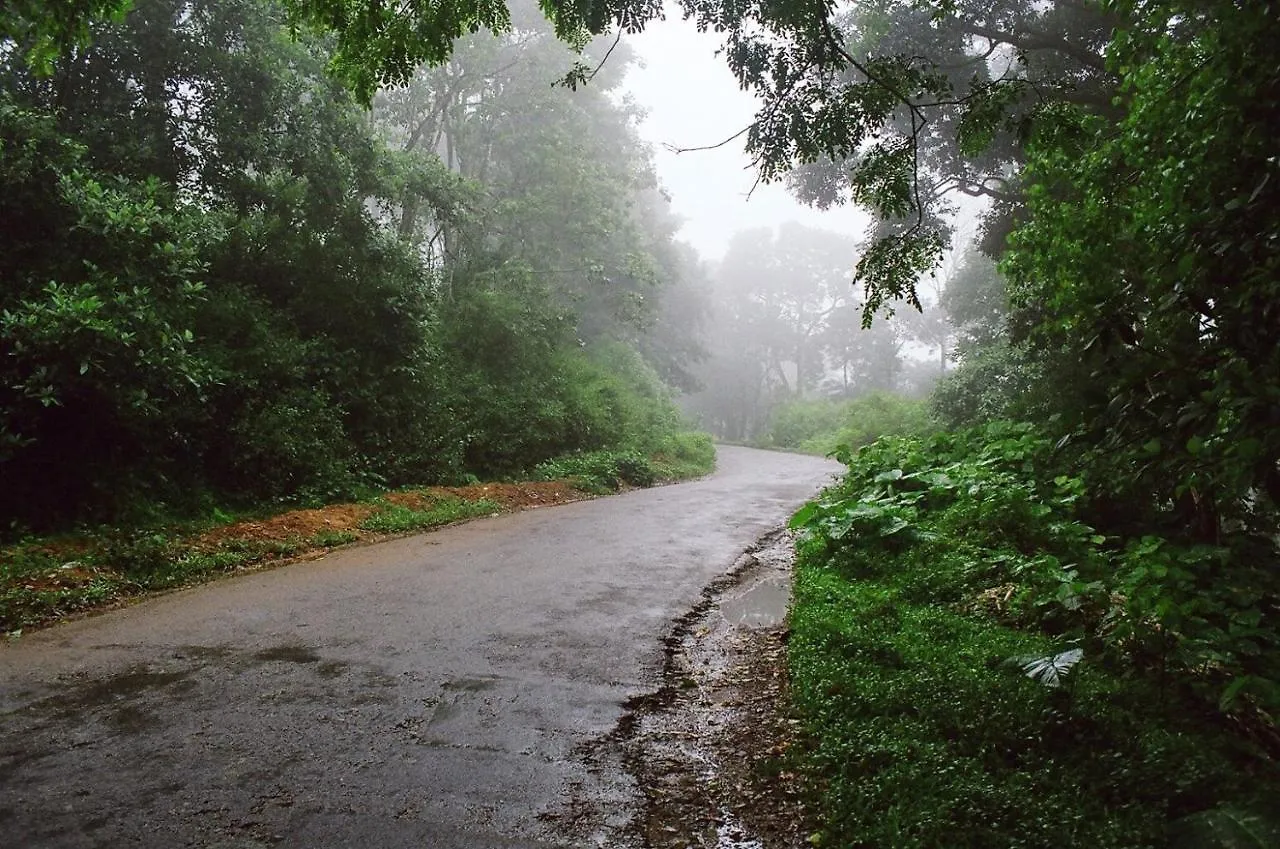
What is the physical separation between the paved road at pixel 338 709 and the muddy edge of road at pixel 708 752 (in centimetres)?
12

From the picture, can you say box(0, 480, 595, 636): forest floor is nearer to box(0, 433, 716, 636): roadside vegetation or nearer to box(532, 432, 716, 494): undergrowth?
box(0, 433, 716, 636): roadside vegetation

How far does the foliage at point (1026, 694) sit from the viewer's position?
2926 millimetres

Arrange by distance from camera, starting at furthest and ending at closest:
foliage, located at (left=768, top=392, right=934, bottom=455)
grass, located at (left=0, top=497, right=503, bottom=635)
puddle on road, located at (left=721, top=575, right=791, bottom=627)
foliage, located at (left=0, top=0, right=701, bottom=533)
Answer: foliage, located at (left=768, top=392, right=934, bottom=455)
foliage, located at (left=0, top=0, right=701, bottom=533)
puddle on road, located at (left=721, top=575, right=791, bottom=627)
grass, located at (left=0, top=497, right=503, bottom=635)

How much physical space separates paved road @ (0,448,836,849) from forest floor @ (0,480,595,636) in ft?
1.24

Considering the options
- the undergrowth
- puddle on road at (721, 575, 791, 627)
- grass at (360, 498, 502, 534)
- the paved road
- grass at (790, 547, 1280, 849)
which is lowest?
the paved road

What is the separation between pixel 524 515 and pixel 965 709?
8.83 metres

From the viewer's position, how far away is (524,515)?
1177 cm

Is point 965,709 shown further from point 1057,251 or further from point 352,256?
point 352,256

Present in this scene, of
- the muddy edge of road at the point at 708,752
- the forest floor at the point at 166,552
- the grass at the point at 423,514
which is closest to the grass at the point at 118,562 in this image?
the forest floor at the point at 166,552

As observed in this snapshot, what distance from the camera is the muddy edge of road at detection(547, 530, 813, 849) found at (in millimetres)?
3158

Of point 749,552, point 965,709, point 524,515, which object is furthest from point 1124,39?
point 524,515

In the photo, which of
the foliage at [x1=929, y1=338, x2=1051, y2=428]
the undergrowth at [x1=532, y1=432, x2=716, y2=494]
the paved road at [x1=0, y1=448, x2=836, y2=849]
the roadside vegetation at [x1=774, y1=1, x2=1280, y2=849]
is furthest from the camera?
the undergrowth at [x1=532, y1=432, x2=716, y2=494]

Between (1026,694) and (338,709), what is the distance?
3.76 metres

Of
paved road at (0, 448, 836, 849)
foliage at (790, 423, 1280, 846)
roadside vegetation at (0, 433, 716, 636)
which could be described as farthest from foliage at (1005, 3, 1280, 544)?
roadside vegetation at (0, 433, 716, 636)
